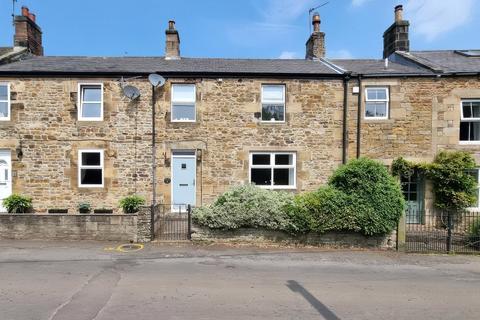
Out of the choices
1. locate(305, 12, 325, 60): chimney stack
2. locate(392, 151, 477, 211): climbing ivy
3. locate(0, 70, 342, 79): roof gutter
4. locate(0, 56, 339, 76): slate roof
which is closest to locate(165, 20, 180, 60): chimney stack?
locate(0, 56, 339, 76): slate roof

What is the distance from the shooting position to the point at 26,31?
15.4 m

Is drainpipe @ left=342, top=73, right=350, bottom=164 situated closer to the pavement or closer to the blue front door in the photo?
the pavement

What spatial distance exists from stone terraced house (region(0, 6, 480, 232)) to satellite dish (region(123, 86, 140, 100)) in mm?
155

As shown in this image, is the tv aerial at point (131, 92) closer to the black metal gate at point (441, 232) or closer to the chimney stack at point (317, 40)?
the chimney stack at point (317, 40)

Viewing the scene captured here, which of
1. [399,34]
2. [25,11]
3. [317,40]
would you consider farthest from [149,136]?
[399,34]

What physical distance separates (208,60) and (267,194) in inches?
348

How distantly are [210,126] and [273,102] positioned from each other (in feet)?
9.53

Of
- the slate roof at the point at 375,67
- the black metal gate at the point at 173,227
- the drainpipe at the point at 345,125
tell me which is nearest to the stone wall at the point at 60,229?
the black metal gate at the point at 173,227

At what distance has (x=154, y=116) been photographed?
1324 cm

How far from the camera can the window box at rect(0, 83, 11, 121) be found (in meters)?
13.0

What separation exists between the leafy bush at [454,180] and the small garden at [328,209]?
4.66 metres

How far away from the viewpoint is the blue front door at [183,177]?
13.3 metres

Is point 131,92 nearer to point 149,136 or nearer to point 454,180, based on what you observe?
point 149,136

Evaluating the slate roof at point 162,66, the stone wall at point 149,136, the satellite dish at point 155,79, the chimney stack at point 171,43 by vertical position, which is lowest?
the stone wall at point 149,136
